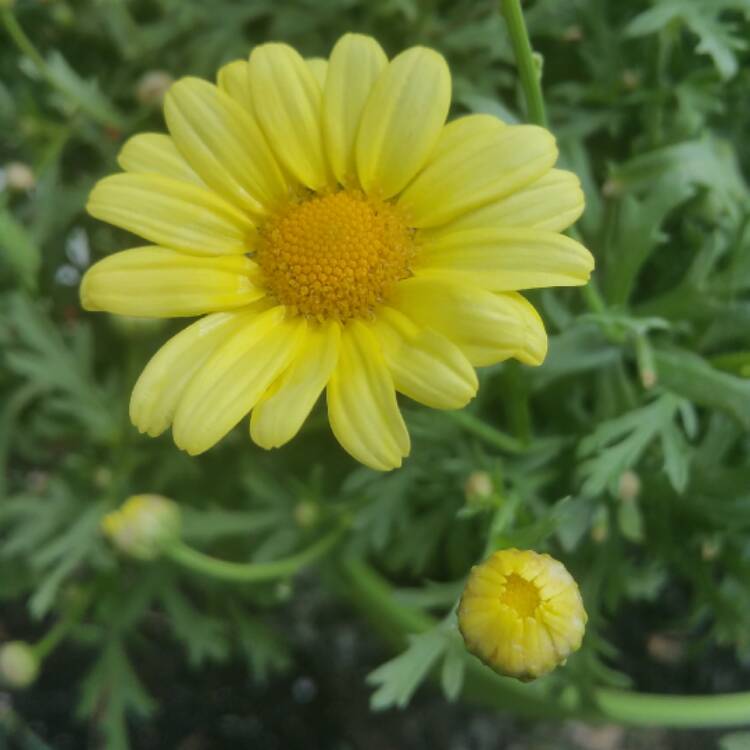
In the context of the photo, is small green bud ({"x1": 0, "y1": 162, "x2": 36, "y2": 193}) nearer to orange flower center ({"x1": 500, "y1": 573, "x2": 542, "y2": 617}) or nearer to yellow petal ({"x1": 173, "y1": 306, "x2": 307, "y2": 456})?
yellow petal ({"x1": 173, "y1": 306, "x2": 307, "y2": 456})

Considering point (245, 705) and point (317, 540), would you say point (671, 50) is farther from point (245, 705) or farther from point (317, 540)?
point (245, 705)

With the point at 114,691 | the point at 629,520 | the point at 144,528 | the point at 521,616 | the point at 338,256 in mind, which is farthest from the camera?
the point at 114,691

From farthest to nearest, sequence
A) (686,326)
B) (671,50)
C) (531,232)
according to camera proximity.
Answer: (671,50) < (686,326) < (531,232)

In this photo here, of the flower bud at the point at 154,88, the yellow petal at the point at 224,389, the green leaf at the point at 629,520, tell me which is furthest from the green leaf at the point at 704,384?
the flower bud at the point at 154,88

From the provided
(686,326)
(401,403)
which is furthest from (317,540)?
(686,326)

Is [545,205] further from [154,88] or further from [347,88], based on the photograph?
[154,88]

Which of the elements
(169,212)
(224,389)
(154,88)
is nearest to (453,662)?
(224,389)
